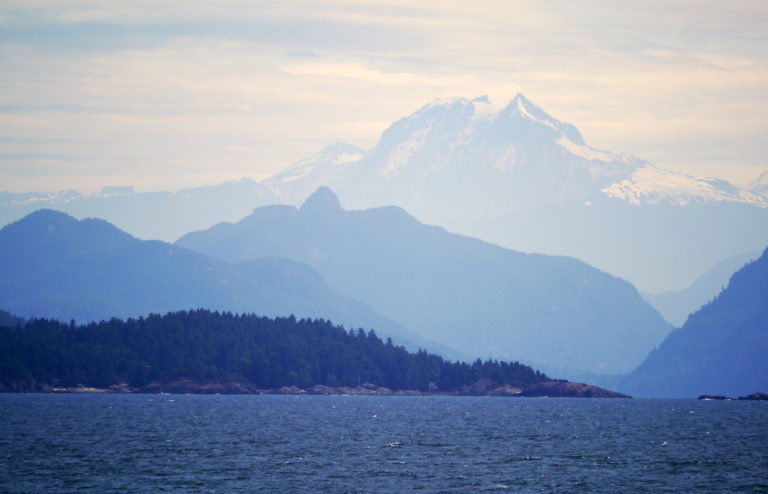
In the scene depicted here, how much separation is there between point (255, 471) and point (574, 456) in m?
47.7

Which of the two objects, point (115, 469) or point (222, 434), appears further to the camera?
point (222, 434)

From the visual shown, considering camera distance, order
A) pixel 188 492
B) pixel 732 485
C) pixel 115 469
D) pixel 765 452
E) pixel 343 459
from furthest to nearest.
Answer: pixel 765 452, pixel 343 459, pixel 115 469, pixel 732 485, pixel 188 492

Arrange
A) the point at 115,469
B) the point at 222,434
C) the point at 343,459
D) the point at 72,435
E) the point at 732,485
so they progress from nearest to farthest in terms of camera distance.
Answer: the point at 732,485 < the point at 115,469 < the point at 343,459 < the point at 72,435 < the point at 222,434

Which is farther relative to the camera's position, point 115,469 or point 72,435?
point 72,435

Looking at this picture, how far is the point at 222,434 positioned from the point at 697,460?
3014 inches

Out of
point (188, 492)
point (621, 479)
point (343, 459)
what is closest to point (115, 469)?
point (188, 492)

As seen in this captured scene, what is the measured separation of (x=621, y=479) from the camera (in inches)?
5320

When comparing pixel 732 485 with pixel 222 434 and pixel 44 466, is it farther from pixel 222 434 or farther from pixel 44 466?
pixel 222 434

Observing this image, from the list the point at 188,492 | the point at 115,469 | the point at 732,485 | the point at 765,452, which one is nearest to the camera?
the point at 188,492

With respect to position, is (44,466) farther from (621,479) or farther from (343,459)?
(621,479)

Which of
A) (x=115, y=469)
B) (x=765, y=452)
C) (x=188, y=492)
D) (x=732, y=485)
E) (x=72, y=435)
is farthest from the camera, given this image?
(x=72, y=435)

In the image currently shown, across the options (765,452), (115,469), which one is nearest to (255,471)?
(115,469)

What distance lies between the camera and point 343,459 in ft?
509

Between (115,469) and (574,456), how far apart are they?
6263 cm
